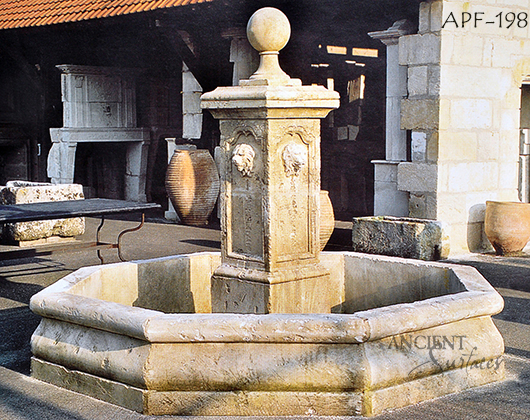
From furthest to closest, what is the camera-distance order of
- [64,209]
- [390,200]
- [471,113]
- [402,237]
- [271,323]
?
[390,200] → [471,113] → [402,237] → [64,209] → [271,323]

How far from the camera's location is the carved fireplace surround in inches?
466

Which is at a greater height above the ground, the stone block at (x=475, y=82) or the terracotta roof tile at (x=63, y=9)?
the terracotta roof tile at (x=63, y=9)

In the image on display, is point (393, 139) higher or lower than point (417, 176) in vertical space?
higher

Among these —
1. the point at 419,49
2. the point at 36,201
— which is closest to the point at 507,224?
the point at 419,49

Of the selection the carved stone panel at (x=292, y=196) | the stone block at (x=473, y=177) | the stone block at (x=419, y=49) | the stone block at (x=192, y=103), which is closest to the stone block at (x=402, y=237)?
the stone block at (x=473, y=177)

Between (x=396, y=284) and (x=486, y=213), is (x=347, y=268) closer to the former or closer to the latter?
(x=396, y=284)

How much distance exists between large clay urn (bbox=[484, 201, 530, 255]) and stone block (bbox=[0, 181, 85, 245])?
420cm

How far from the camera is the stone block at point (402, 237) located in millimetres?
7410

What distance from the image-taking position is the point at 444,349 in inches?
147

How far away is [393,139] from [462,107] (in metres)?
0.79

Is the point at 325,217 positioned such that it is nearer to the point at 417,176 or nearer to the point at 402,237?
the point at 402,237

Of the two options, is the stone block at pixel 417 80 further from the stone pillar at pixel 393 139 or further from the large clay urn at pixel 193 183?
the large clay urn at pixel 193 183

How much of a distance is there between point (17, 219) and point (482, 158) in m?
4.49

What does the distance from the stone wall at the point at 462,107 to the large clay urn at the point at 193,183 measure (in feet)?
9.76
